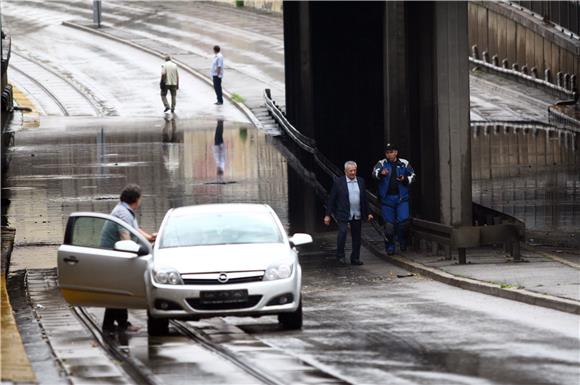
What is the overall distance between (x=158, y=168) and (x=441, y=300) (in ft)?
65.0

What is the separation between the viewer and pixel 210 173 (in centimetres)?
3759

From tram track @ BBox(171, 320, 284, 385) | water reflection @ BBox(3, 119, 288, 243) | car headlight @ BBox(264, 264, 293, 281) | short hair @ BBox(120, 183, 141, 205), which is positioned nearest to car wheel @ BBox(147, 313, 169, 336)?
tram track @ BBox(171, 320, 284, 385)

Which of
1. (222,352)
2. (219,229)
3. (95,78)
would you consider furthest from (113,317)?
(95,78)

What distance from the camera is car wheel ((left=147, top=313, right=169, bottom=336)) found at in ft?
54.0

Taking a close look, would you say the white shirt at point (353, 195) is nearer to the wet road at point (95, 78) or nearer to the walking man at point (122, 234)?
the walking man at point (122, 234)

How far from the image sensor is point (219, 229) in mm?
17516

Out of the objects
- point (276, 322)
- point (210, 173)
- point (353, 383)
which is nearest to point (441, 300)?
point (276, 322)

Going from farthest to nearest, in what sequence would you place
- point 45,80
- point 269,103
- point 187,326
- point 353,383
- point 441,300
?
point 45,80 → point 269,103 → point 441,300 → point 187,326 → point 353,383

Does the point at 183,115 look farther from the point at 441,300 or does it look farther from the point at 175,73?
the point at 441,300

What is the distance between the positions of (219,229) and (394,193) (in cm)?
824

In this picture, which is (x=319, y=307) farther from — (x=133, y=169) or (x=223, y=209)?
(x=133, y=169)

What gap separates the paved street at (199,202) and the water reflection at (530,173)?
11.9 feet

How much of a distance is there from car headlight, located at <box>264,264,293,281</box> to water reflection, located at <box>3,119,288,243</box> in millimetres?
11492

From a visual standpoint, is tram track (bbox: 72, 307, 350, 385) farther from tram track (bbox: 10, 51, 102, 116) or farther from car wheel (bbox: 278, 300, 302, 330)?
tram track (bbox: 10, 51, 102, 116)
